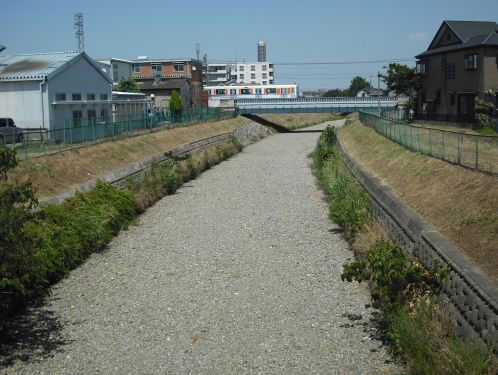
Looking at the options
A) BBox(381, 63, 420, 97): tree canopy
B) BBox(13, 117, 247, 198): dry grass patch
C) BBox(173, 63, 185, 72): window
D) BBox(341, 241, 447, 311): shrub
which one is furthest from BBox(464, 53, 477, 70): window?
BBox(173, 63, 185, 72): window

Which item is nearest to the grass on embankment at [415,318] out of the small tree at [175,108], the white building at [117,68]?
the small tree at [175,108]

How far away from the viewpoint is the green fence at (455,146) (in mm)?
14992

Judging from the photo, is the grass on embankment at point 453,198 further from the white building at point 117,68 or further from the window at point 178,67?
the window at point 178,67

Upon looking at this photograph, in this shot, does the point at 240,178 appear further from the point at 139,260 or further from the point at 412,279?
the point at 412,279

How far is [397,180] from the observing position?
20.0 m

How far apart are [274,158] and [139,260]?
30.6 meters

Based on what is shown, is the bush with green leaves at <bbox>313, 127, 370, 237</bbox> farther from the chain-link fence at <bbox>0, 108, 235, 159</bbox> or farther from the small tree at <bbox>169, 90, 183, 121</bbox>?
the small tree at <bbox>169, 90, 183, 121</bbox>

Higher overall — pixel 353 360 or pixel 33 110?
pixel 33 110

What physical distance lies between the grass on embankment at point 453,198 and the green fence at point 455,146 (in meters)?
0.26

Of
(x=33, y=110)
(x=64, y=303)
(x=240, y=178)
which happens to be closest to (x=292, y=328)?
(x=64, y=303)

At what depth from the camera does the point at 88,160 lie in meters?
26.1

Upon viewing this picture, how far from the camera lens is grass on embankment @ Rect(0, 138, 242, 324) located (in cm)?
1021

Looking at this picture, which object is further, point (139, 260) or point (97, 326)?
point (139, 260)

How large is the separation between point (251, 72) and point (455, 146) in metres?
153
